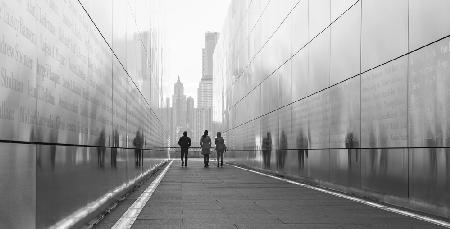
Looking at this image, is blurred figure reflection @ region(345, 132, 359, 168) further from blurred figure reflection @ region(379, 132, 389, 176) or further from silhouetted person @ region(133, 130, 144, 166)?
silhouetted person @ region(133, 130, 144, 166)

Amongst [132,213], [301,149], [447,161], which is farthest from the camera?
[301,149]

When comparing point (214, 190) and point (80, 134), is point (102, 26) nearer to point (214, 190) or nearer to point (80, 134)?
point (80, 134)

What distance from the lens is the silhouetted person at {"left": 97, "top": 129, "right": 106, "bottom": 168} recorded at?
28.9ft

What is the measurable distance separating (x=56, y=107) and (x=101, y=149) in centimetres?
301

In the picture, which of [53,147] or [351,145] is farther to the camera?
[351,145]

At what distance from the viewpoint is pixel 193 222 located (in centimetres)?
809

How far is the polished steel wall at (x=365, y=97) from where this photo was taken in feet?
29.3

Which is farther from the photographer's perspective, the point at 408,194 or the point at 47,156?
the point at 408,194

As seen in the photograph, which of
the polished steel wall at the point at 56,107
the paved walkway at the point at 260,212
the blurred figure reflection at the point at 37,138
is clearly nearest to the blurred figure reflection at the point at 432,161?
the paved walkway at the point at 260,212

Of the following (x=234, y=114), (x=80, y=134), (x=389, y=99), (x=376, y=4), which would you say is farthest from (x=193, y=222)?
(x=234, y=114)

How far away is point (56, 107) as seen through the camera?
615cm

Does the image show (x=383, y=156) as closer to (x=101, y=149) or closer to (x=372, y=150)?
(x=372, y=150)

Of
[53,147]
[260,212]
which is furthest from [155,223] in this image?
[53,147]

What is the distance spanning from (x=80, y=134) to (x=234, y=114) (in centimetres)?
3434
